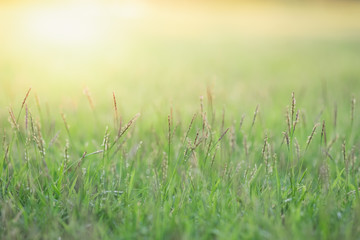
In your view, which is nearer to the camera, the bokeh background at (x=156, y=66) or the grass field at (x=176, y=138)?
the grass field at (x=176, y=138)

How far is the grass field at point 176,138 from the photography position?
2.13m

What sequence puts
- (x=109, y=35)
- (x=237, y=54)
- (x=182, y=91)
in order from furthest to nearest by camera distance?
(x=109, y=35), (x=237, y=54), (x=182, y=91)

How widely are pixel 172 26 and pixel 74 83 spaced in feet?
45.8

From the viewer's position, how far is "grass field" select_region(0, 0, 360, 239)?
213cm

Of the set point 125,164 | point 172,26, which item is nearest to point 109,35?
point 172,26

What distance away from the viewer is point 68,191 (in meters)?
2.41

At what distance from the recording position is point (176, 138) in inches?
148

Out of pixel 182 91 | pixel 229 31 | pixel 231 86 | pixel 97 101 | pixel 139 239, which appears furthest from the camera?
pixel 229 31

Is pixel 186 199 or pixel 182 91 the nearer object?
pixel 186 199

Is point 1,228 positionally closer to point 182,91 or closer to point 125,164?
point 125,164

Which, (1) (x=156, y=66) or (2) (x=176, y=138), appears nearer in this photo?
(2) (x=176, y=138)

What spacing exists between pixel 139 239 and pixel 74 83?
5.01 meters

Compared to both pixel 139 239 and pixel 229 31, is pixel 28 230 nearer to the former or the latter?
pixel 139 239

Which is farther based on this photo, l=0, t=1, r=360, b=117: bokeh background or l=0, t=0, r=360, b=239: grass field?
l=0, t=1, r=360, b=117: bokeh background
